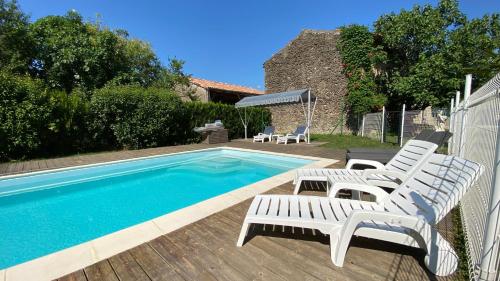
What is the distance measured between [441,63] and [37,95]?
65.1 ft

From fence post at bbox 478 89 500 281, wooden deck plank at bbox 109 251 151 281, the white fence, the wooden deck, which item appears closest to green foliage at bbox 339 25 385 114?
the white fence

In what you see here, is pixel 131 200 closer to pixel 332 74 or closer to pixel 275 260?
pixel 275 260

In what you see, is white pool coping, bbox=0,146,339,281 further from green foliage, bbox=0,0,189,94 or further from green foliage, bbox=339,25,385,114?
green foliage, bbox=339,25,385,114

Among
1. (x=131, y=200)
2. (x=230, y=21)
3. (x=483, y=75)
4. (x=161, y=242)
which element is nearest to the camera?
(x=161, y=242)

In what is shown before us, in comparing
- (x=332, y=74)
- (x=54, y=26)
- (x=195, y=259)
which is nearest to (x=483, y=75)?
(x=332, y=74)

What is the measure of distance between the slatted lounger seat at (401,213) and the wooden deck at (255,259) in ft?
0.56

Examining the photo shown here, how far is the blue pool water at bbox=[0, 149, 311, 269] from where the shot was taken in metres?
4.08

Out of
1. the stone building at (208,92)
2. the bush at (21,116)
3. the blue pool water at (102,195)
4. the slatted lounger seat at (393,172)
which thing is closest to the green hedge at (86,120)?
the bush at (21,116)

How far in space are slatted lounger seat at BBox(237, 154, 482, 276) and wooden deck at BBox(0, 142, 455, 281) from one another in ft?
0.56

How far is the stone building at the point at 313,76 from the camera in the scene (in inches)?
705

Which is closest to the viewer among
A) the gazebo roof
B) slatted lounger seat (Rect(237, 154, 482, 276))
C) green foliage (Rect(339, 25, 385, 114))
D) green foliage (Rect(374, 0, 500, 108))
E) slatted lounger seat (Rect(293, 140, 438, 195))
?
slatted lounger seat (Rect(237, 154, 482, 276))

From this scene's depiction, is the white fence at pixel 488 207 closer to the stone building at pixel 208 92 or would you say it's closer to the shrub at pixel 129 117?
the shrub at pixel 129 117

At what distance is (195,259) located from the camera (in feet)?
8.05

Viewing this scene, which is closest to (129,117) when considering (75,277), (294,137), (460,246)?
(294,137)
